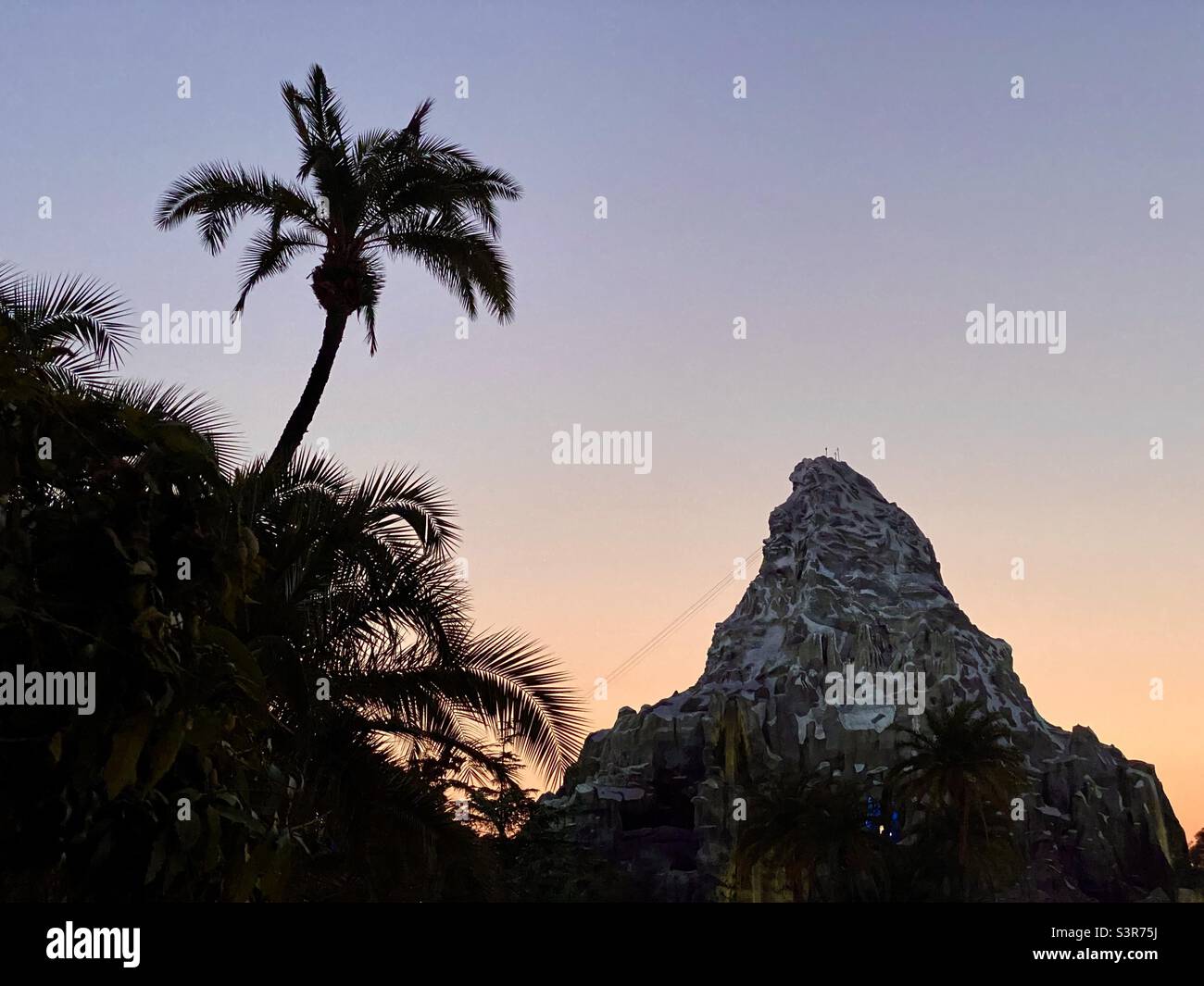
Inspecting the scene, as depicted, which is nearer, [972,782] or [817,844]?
[817,844]

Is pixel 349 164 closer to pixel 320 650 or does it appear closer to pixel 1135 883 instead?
pixel 320 650

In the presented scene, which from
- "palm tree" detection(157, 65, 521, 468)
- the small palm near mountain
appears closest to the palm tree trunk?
"palm tree" detection(157, 65, 521, 468)

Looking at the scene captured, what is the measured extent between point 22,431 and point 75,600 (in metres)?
1.01

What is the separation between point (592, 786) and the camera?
78.9 metres

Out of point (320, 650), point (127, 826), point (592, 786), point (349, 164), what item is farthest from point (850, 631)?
point (127, 826)

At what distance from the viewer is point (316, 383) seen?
19.0 meters

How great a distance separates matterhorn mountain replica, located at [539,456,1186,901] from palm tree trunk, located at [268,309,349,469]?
42950 millimetres

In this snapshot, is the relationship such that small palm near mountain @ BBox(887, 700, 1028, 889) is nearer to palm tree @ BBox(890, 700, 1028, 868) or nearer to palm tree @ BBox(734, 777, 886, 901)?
palm tree @ BBox(890, 700, 1028, 868)

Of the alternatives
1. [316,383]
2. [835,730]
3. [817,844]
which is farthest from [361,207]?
[835,730]

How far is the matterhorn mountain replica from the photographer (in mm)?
73938

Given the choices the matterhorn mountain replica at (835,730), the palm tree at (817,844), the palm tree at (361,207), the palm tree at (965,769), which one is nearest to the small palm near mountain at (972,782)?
the palm tree at (965,769)

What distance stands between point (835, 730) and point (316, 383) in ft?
227

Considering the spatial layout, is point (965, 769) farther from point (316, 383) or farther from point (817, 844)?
point (316, 383)

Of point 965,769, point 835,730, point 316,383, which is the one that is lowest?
point 965,769
